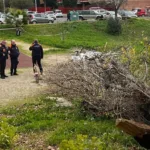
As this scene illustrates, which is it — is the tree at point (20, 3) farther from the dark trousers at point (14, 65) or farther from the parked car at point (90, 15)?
the dark trousers at point (14, 65)

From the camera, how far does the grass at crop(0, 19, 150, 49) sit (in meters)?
31.5

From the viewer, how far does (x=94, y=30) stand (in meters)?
38.6

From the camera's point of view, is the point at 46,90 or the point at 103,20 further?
the point at 103,20

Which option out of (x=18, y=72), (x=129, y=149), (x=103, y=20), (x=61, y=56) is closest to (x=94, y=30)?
(x=103, y=20)

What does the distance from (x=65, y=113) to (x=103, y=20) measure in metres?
32.6

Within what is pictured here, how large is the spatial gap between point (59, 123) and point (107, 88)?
1.43 meters

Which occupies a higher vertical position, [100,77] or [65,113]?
[100,77]

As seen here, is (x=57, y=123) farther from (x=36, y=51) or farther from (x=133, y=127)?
(x=36, y=51)

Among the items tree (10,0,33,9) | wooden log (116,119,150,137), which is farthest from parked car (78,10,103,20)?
wooden log (116,119,150,137)

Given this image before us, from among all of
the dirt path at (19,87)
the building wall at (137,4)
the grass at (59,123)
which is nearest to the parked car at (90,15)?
the building wall at (137,4)

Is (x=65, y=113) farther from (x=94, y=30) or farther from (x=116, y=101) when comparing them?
(x=94, y=30)

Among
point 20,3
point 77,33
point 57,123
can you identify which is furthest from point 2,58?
point 20,3

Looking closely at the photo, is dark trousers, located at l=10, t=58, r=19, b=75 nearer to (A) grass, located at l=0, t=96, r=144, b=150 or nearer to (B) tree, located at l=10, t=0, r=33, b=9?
(A) grass, located at l=0, t=96, r=144, b=150

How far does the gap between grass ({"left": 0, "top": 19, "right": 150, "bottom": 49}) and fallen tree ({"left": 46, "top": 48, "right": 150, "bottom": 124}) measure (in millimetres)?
17942
